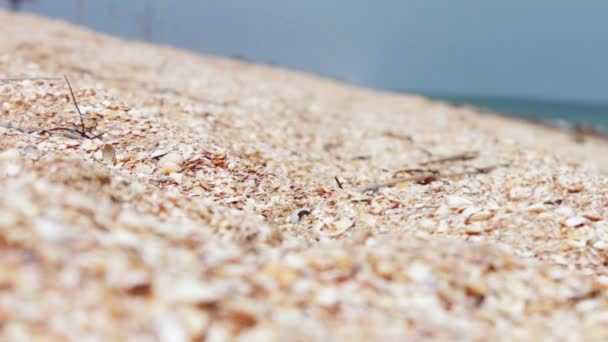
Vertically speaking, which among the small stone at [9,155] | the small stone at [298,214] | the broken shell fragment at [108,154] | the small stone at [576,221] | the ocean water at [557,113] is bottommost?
the small stone at [298,214]

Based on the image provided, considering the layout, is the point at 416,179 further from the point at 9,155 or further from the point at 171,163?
the point at 9,155

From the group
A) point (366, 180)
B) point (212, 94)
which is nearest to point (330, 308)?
point (366, 180)

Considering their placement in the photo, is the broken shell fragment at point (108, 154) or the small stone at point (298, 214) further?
the broken shell fragment at point (108, 154)

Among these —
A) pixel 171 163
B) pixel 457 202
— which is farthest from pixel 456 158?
pixel 171 163

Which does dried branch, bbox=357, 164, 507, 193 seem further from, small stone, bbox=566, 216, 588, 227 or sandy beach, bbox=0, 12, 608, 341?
small stone, bbox=566, 216, 588, 227

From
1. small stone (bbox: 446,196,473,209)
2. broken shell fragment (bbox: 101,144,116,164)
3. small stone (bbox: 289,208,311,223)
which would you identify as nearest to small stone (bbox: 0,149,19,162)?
broken shell fragment (bbox: 101,144,116,164)

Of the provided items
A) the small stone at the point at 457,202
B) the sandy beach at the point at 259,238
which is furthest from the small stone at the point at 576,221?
the small stone at the point at 457,202

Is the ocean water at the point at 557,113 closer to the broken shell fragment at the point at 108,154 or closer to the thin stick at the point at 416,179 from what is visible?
the thin stick at the point at 416,179

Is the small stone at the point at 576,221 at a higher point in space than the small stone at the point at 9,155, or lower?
higher

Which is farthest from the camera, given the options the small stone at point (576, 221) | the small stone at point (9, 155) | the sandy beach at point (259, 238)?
the small stone at point (576, 221)
